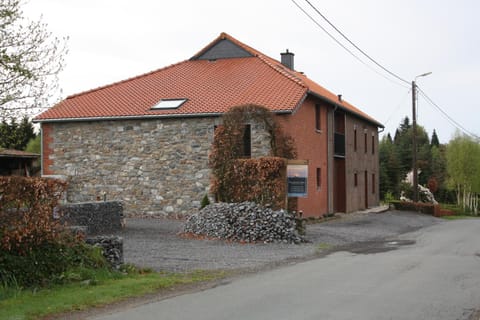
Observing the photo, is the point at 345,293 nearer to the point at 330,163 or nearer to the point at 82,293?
the point at 82,293

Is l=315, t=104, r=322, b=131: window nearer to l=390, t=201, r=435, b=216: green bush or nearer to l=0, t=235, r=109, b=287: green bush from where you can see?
l=390, t=201, r=435, b=216: green bush

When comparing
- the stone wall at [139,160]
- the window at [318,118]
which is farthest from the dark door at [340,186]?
the stone wall at [139,160]

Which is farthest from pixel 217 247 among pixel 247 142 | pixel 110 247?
pixel 247 142

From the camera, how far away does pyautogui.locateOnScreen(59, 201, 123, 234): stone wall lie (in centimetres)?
1860

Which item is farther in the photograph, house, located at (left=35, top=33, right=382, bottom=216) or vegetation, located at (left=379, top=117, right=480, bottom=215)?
vegetation, located at (left=379, top=117, right=480, bottom=215)

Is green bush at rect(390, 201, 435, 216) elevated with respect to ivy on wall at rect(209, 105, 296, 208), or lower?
lower

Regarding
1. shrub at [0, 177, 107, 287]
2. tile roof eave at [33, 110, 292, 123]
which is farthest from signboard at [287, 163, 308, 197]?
shrub at [0, 177, 107, 287]

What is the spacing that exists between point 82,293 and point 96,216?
33.0 ft

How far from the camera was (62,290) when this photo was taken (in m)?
9.98

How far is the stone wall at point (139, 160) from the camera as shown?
2558cm

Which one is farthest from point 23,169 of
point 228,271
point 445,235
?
point 228,271

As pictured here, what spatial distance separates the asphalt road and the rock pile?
3660 millimetres

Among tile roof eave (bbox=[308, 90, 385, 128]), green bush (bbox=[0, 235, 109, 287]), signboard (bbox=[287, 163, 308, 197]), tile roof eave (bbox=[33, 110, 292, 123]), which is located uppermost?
tile roof eave (bbox=[308, 90, 385, 128])

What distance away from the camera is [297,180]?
1994 cm
